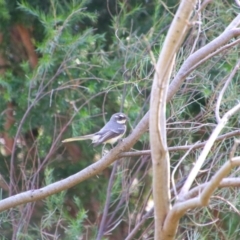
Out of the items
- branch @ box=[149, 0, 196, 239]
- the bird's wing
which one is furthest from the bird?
branch @ box=[149, 0, 196, 239]

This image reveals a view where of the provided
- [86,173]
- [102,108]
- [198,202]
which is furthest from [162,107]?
[102,108]

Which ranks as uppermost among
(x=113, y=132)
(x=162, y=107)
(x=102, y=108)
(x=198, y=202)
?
(x=162, y=107)

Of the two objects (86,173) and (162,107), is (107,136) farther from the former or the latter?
(162,107)

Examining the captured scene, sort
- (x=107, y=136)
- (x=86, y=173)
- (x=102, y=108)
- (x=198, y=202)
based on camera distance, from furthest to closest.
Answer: (x=102, y=108) → (x=107, y=136) → (x=86, y=173) → (x=198, y=202)

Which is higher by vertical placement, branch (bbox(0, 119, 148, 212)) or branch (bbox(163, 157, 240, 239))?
branch (bbox(163, 157, 240, 239))

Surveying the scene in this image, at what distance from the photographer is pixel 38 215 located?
7.39m

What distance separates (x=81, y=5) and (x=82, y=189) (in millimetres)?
2136

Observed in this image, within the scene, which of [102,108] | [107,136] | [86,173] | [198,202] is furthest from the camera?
[102,108]

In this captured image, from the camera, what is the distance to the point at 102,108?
20.6 feet

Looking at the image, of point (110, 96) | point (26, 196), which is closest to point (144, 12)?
point (110, 96)

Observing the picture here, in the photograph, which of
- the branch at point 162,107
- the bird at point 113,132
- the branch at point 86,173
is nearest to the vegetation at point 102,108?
the branch at point 86,173

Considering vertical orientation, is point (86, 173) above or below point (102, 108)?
above

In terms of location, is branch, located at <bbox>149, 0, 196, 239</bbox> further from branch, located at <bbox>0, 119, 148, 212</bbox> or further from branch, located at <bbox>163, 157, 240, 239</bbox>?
branch, located at <bbox>0, 119, 148, 212</bbox>

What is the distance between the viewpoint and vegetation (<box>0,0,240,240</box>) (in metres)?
4.89
